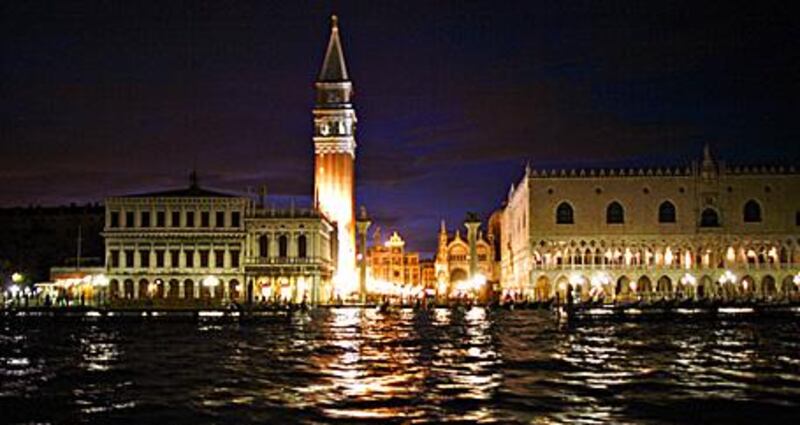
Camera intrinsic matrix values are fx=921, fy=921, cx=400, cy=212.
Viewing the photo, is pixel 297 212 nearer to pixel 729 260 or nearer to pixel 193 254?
pixel 193 254

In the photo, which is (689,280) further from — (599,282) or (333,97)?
(333,97)

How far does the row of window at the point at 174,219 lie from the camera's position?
232ft

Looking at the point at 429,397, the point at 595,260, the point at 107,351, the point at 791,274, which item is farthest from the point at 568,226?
the point at 429,397

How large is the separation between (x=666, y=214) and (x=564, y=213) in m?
8.59

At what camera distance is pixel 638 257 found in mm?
77875

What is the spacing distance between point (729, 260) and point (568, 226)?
1358 cm

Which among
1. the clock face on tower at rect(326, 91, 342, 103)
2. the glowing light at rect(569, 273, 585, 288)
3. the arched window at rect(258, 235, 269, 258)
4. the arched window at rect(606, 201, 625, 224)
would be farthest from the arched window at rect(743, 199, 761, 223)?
the clock face on tower at rect(326, 91, 342, 103)

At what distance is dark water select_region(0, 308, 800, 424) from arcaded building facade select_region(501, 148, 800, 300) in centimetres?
4167

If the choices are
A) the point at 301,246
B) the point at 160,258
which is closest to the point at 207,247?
the point at 160,258

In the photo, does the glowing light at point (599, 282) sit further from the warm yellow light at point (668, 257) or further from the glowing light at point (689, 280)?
the glowing light at point (689, 280)

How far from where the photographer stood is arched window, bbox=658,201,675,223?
257ft

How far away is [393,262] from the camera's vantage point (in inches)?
6068

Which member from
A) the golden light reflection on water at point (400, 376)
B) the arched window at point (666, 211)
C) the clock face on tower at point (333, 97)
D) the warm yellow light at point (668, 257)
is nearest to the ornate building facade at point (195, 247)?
the clock face on tower at point (333, 97)

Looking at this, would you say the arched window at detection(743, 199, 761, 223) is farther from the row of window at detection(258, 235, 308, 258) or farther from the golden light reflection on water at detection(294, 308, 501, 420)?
the golden light reflection on water at detection(294, 308, 501, 420)
